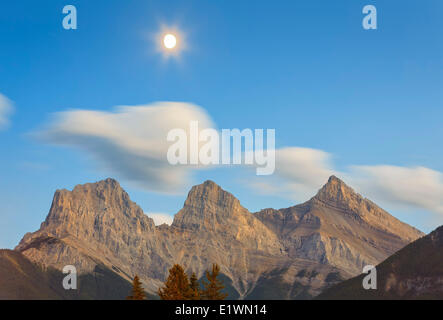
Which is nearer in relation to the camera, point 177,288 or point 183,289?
point 177,288

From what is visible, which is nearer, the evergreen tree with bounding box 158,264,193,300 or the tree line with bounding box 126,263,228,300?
the evergreen tree with bounding box 158,264,193,300

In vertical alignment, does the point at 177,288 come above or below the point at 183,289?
above

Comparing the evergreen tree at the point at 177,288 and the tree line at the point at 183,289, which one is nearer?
the evergreen tree at the point at 177,288
